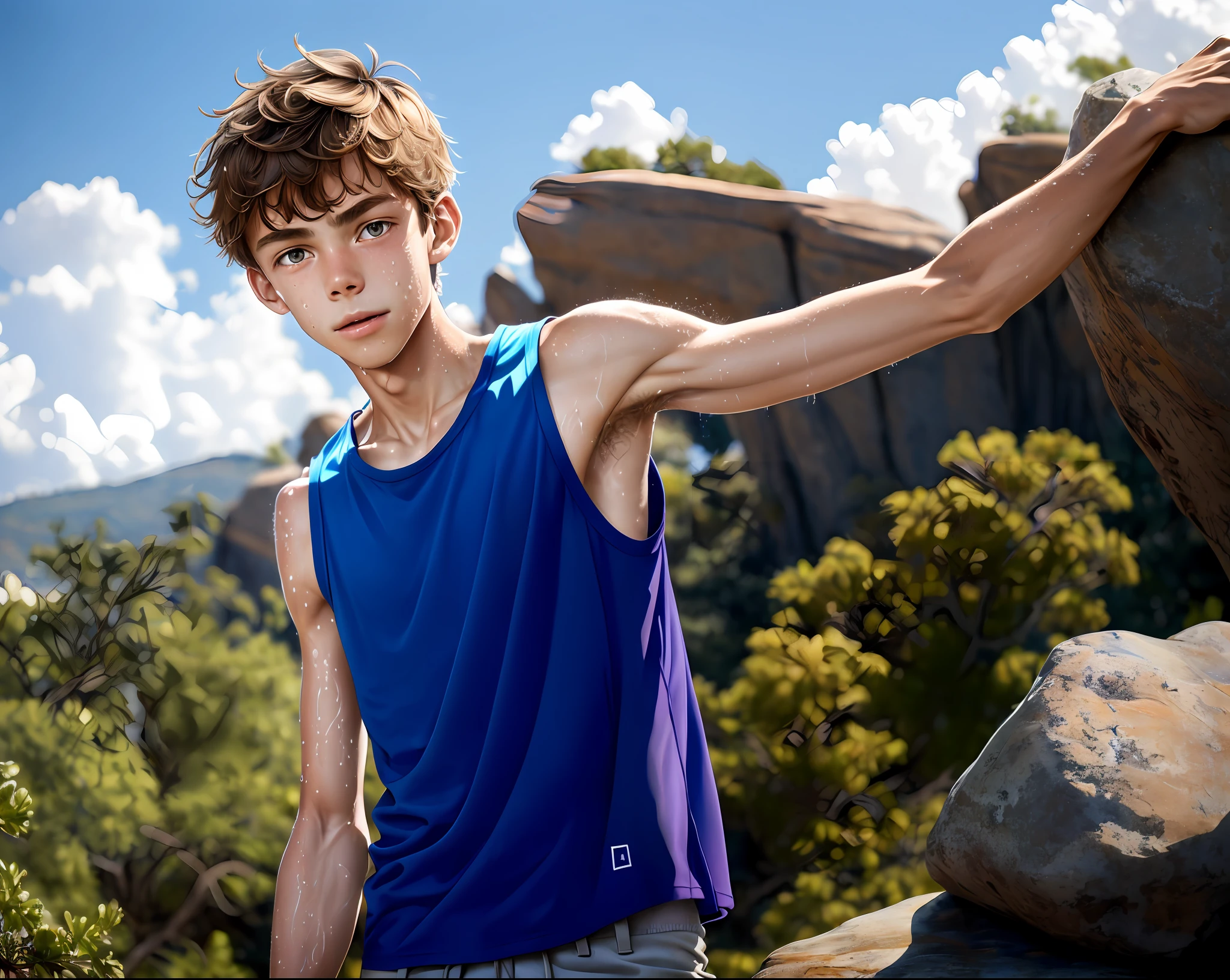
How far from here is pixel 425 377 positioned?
1.39 m

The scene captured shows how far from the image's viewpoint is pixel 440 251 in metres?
1.44

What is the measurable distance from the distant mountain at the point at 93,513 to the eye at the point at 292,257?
292 inches

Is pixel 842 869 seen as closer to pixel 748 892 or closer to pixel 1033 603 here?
pixel 748 892

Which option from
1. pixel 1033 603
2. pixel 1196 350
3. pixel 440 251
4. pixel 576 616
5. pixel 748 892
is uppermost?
pixel 440 251

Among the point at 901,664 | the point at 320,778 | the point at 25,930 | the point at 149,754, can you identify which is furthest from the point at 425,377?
the point at 901,664

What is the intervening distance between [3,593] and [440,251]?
809 cm

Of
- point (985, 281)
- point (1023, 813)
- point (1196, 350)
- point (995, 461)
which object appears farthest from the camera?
point (995, 461)

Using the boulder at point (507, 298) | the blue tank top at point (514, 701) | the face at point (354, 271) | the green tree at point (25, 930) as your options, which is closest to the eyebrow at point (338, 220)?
the face at point (354, 271)

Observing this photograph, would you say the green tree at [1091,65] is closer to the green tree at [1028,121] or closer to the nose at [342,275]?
the green tree at [1028,121]

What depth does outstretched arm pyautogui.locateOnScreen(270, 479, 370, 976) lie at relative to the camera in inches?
54.8

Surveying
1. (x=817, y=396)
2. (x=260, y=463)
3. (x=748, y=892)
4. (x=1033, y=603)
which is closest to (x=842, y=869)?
(x=748, y=892)

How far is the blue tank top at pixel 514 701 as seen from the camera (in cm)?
123

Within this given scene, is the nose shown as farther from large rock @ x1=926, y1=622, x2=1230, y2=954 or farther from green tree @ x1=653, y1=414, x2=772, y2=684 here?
green tree @ x1=653, y1=414, x2=772, y2=684

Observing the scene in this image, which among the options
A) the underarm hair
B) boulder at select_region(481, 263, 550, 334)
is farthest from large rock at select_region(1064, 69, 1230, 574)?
boulder at select_region(481, 263, 550, 334)
